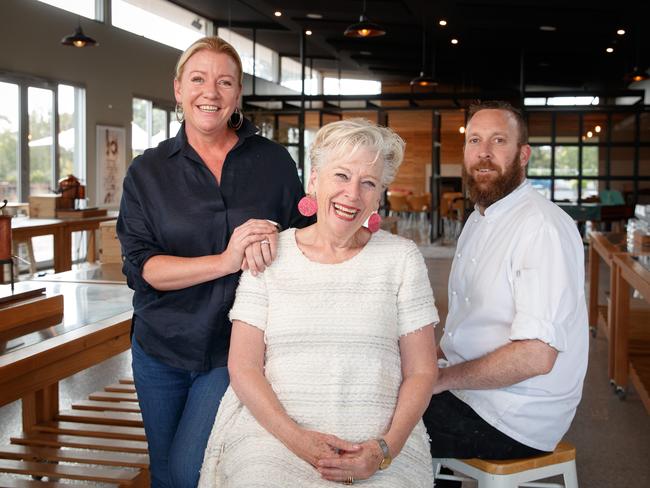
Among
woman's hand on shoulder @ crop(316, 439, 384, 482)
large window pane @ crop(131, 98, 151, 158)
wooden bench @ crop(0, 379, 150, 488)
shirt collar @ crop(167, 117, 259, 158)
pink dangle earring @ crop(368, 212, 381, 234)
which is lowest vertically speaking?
wooden bench @ crop(0, 379, 150, 488)

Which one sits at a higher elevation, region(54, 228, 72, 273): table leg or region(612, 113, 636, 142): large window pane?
region(612, 113, 636, 142): large window pane

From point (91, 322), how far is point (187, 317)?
65 centimetres

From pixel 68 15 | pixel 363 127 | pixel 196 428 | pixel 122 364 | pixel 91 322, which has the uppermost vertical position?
pixel 68 15

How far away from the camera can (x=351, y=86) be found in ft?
70.1

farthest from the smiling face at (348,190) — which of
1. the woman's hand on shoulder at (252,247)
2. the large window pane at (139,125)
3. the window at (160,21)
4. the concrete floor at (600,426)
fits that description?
the large window pane at (139,125)

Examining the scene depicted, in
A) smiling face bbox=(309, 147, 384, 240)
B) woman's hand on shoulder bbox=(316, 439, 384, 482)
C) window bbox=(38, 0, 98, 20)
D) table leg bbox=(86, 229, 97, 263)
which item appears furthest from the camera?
window bbox=(38, 0, 98, 20)

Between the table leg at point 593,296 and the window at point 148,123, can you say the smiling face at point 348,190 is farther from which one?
the window at point 148,123

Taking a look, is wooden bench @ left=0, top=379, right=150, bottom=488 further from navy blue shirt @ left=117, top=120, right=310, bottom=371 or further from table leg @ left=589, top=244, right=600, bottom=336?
table leg @ left=589, top=244, right=600, bottom=336

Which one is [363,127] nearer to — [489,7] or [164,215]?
[164,215]

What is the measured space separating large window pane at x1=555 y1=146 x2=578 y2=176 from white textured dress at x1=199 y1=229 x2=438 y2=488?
13.2 m

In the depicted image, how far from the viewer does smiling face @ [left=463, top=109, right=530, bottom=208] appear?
2.39 meters

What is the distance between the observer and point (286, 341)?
1.96 metres

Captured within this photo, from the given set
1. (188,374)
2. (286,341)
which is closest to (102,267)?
(188,374)

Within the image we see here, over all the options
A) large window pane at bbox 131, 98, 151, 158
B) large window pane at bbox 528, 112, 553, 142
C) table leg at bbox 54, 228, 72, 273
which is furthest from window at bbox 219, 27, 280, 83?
table leg at bbox 54, 228, 72, 273
